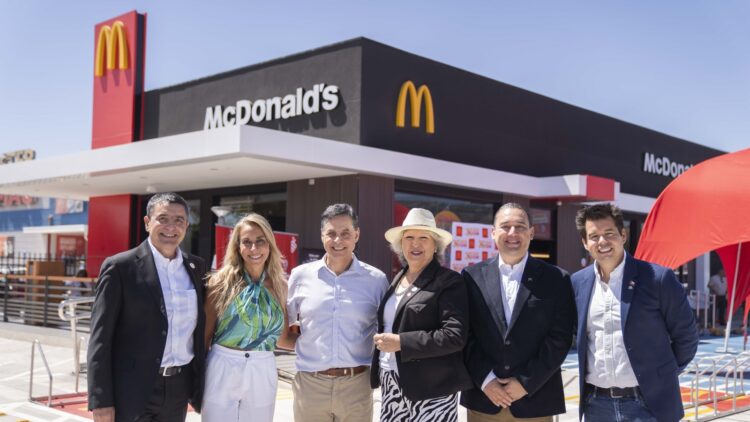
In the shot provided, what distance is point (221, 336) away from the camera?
3510 millimetres

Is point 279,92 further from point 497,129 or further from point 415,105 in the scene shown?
point 497,129

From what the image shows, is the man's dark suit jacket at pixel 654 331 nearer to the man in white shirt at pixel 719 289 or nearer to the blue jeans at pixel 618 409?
the blue jeans at pixel 618 409

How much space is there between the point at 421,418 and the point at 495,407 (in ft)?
1.29

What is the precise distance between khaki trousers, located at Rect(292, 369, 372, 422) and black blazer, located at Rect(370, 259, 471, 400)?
338 mm

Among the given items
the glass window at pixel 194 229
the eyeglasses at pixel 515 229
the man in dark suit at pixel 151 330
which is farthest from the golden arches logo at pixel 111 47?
the eyeglasses at pixel 515 229

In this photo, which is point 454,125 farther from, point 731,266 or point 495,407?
point 495,407

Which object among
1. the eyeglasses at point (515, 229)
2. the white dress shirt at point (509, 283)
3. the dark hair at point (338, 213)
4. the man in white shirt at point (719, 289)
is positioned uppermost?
the dark hair at point (338, 213)

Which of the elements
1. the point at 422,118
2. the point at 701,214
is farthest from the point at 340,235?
the point at 422,118

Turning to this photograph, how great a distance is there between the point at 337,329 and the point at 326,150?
7.41 m

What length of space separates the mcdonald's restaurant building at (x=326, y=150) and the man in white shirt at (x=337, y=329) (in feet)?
20.3

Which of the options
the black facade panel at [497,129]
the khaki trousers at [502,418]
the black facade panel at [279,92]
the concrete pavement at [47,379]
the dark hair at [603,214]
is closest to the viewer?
the khaki trousers at [502,418]

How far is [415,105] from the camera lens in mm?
13172

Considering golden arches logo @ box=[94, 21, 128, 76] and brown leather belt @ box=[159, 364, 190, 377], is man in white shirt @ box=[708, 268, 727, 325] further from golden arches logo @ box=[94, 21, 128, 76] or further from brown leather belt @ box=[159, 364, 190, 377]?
brown leather belt @ box=[159, 364, 190, 377]

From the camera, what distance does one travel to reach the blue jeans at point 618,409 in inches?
131
